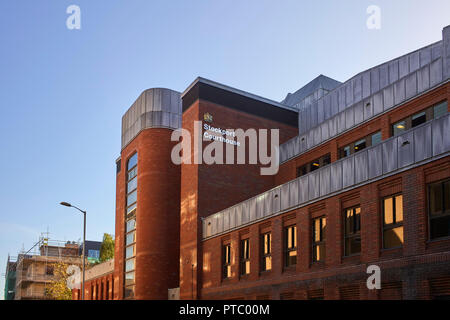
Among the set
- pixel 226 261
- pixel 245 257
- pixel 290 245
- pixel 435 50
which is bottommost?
pixel 226 261

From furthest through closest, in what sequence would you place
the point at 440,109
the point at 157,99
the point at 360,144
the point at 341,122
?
the point at 157,99, the point at 341,122, the point at 360,144, the point at 440,109

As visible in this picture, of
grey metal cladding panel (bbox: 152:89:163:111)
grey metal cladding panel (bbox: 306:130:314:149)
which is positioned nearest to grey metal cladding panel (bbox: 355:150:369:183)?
grey metal cladding panel (bbox: 306:130:314:149)

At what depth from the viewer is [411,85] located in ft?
103

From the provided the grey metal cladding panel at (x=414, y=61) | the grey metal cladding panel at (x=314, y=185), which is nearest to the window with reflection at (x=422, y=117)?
the grey metal cladding panel at (x=414, y=61)

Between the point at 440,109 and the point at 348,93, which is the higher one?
the point at 348,93

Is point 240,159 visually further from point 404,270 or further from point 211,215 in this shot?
point 404,270

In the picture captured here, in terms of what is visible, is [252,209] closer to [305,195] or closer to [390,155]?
[305,195]

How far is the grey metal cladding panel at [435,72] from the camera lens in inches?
1145

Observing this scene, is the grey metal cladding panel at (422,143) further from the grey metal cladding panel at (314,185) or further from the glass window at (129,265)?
the glass window at (129,265)

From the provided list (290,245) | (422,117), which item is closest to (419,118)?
(422,117)

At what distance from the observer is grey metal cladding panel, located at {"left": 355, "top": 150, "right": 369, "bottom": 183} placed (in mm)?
25797

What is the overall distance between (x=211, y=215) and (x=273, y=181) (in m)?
7.23

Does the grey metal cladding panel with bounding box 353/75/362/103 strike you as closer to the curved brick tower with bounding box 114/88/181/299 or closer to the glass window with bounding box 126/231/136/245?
the curved brick tower with bounding box 114/88/181/299

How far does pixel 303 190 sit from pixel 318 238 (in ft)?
9.18
